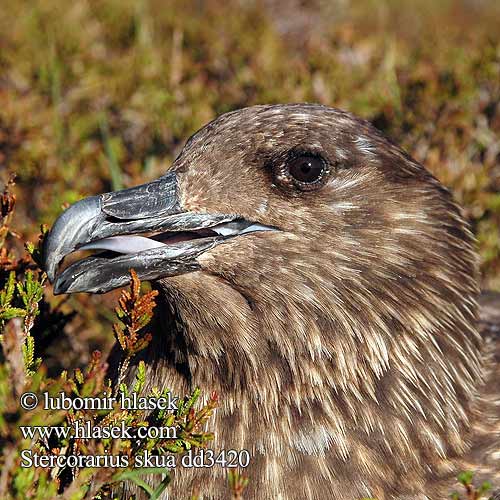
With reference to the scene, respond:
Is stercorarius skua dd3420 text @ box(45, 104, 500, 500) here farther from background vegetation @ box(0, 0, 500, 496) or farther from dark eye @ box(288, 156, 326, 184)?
background vegetation @ box(0, 0, 500, 496)

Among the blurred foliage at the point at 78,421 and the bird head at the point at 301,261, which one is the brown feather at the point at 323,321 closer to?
the bird head at the point at 301,261

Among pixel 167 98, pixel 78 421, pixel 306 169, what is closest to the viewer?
pixel 78 421

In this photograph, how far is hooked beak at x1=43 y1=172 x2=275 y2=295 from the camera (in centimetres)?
205

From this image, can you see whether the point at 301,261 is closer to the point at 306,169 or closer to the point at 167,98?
the point at 306,169

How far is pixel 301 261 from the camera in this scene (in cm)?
215

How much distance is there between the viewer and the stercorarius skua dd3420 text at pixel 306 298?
2131 mm

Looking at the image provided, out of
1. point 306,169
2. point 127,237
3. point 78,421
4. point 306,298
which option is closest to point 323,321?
point 306,298

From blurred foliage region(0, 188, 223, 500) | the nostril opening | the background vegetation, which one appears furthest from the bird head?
the background vegetation

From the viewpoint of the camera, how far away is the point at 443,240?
227 cm

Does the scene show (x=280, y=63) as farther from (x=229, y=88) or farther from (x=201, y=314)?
(x=201, y=314)

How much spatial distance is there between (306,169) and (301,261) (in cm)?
23

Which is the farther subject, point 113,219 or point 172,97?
point 172,97

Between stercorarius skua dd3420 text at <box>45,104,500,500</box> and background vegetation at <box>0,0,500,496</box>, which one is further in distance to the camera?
background vegetation at <box>0,0,500,496</box>

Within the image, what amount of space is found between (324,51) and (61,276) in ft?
10.0
